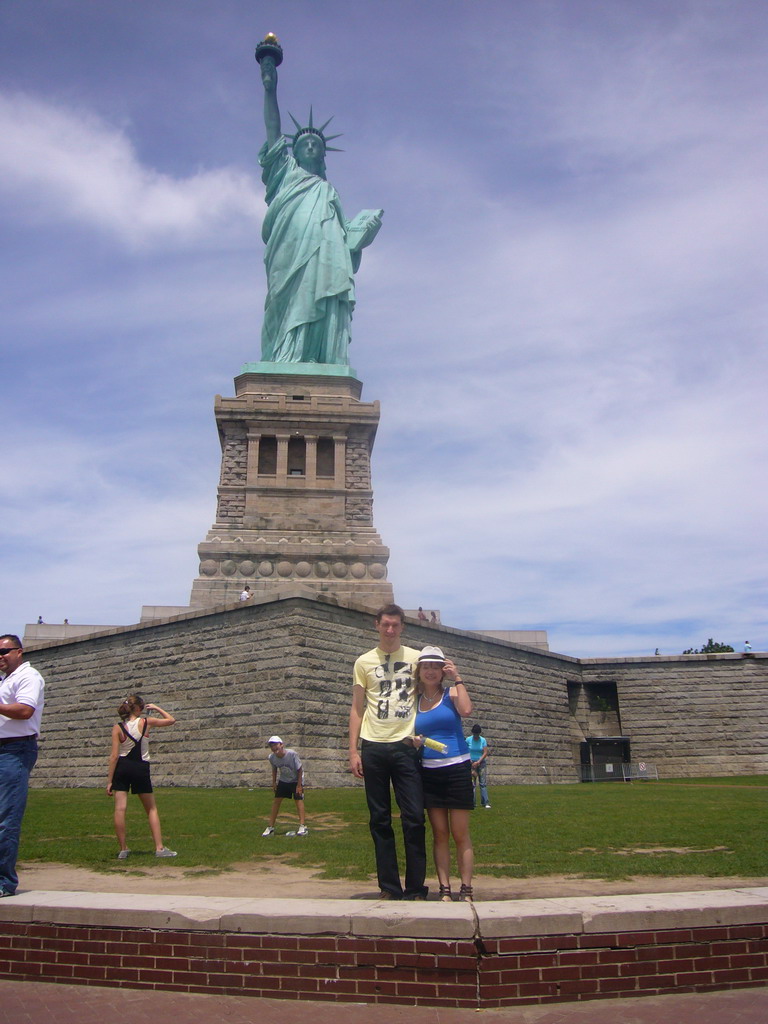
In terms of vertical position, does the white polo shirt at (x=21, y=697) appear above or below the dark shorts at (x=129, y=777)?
above

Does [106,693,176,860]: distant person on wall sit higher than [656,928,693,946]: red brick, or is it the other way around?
[106,693,176,860]: distant person on wall

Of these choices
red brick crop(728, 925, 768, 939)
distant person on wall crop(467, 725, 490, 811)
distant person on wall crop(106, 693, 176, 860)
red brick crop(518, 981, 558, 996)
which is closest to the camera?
red brick crop(518, 981, 558, 996)

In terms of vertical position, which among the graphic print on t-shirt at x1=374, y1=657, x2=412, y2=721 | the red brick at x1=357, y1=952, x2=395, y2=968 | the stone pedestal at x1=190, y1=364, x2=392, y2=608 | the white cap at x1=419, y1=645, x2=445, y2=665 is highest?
the stone pedestal at x1=190, y1=364, x2=392, y2=608

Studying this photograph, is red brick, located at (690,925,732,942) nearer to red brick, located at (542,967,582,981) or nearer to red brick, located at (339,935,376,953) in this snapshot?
red brick, located at (542,967,582,981)

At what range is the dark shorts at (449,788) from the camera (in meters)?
5.77

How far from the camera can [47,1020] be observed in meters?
4.36

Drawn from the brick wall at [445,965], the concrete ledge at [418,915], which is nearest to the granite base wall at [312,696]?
the concrete ledge at [418,915]

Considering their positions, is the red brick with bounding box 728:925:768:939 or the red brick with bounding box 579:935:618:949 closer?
the red brick with bounding box 579:935:618:949

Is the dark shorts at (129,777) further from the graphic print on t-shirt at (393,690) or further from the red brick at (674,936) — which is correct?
the red brick at (674,936)

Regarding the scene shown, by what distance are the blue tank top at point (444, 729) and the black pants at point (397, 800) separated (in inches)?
5.9

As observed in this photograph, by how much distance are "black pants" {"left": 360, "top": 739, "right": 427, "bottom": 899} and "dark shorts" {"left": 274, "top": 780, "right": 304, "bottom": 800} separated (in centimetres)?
489

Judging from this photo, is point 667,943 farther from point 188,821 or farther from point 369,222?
point 369,222

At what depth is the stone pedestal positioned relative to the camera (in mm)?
28219

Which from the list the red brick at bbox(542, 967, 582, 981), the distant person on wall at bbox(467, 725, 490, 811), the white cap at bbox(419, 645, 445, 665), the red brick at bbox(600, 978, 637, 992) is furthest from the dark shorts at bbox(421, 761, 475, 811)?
the distant person on wall at bbox(467, 725, 490, 811)
